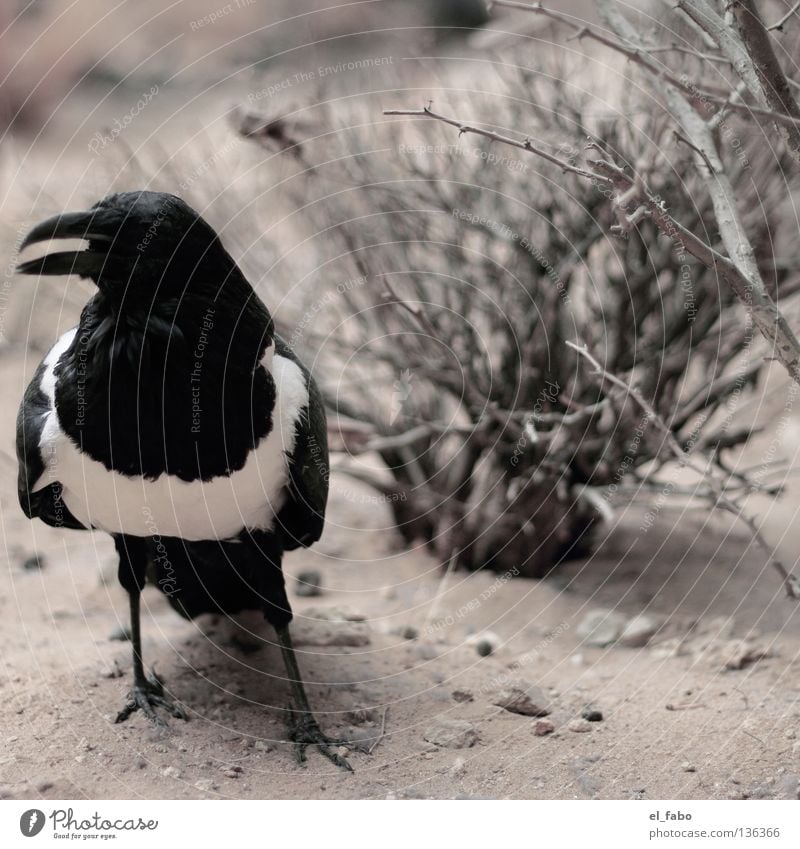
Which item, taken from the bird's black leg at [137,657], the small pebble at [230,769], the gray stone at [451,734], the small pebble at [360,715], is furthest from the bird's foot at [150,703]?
the gray stone at [451,734]

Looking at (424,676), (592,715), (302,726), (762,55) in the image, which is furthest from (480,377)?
(762,55)

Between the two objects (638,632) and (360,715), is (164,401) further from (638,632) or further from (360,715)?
(638,632)

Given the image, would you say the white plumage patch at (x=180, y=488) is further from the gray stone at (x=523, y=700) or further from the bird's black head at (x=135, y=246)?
the gray stone at (x=523, y=700)

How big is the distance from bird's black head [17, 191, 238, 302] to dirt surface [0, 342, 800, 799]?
2.28ft

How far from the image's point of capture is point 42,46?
2.59 m

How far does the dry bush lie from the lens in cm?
201

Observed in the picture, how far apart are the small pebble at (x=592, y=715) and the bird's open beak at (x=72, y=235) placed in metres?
1.06

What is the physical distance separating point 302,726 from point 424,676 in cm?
30

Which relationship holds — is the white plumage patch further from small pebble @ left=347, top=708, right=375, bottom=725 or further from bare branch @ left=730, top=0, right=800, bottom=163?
bare branch @ left=730, top=0, right=800, bottom=163

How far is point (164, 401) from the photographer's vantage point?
4.29 ft

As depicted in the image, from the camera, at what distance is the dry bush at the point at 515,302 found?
201 centimetres

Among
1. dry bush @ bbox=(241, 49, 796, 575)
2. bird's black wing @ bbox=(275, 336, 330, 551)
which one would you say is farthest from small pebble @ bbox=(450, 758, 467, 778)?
dry bush @ bbox=(241, 49, 796, 575)
